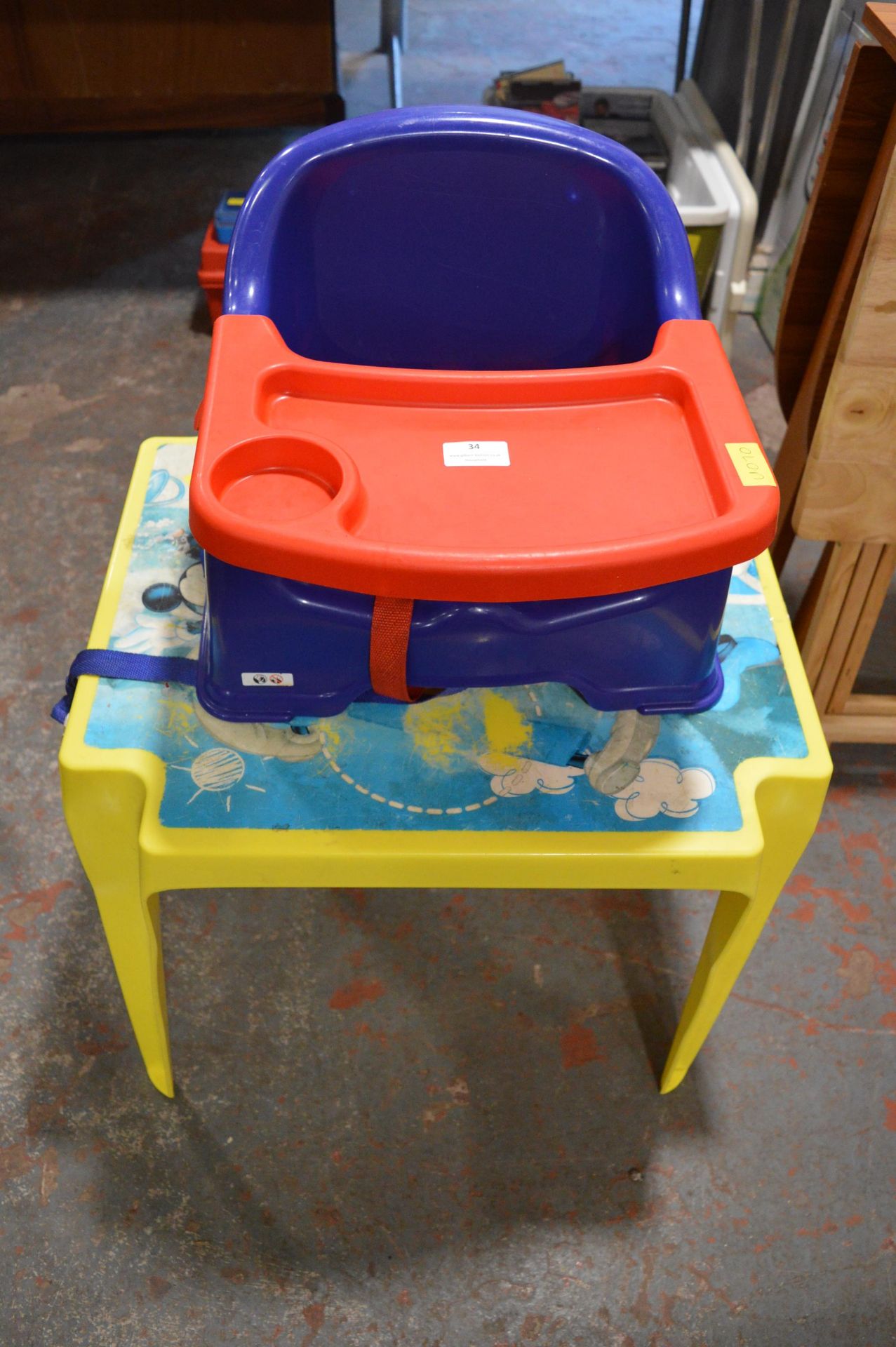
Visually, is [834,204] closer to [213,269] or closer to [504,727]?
[504,727]

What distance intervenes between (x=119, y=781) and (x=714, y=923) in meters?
0.60

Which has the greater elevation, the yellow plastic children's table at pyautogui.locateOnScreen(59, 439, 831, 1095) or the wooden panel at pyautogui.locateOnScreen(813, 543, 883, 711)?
the yellow plastic children's table at pyautogui.locateOnScreen(59, 439, 831, 1095)

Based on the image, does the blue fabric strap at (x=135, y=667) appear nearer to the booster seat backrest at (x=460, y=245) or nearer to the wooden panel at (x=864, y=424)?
the booster seat backrest at (x=460, y=245)

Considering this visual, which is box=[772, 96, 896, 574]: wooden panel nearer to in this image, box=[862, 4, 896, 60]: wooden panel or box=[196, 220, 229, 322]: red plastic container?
box=[862, 4, 896, 60]: wooden panel

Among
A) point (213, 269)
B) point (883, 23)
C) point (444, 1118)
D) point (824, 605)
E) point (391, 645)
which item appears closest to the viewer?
point (391, 645)

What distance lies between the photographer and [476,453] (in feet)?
3.12

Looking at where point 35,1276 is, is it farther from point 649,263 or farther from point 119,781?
point 649,263

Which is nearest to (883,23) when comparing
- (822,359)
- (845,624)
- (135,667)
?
(822,359)

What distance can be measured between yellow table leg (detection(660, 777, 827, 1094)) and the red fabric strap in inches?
14.2

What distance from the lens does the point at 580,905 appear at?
4.95 feet

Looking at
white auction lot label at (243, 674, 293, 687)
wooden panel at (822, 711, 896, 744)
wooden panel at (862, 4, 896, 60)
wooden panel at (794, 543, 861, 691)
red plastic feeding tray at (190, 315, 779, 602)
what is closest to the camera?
red plastic feeding tray at (190, 315, 779, 602)

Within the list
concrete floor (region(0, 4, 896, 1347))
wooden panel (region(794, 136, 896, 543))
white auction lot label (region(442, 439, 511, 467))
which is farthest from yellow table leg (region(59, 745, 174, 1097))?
wooden panel (region(794, 136, 896, 543))

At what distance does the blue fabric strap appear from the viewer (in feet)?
3.54

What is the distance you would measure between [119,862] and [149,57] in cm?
276
